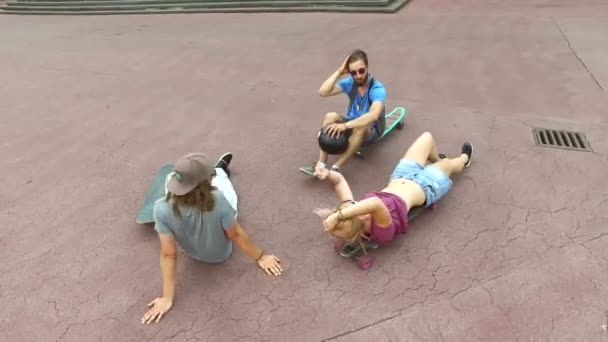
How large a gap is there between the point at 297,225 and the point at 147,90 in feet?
14.2

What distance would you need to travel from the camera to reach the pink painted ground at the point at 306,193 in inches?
111

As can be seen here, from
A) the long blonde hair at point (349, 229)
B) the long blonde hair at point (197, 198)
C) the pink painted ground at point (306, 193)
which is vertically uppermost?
the long blonde hair at point (197, 198)

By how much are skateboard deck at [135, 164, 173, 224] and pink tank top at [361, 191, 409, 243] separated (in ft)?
6.32

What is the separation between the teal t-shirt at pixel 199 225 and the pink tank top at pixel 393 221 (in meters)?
1.05

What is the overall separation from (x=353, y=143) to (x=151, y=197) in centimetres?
197

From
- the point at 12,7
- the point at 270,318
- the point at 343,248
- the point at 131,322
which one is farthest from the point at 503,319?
the point at 12,7

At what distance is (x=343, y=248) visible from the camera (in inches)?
127

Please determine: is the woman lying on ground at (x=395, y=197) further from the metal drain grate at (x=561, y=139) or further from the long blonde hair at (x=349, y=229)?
the metal drain grate at (x=561, y=139)

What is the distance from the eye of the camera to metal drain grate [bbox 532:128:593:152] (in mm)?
4246

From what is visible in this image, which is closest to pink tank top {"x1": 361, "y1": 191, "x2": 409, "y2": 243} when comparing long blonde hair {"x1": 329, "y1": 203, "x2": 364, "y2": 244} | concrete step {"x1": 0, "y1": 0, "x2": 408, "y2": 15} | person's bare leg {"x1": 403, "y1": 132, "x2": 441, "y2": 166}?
long blonde hair {"x1": 329, "y1": 203, "x2": 364, "y2": 244}

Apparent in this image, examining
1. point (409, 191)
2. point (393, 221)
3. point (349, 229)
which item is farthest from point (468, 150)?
point (349, 229)

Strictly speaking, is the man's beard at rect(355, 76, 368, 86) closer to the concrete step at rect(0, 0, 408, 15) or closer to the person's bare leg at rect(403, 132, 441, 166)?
the person's bare leg at rect(403, 132, 441, 166)

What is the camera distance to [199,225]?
2.87 meters

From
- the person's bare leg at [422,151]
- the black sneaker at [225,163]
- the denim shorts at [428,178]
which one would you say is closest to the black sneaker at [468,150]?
the person's bare leg at [422,151]
